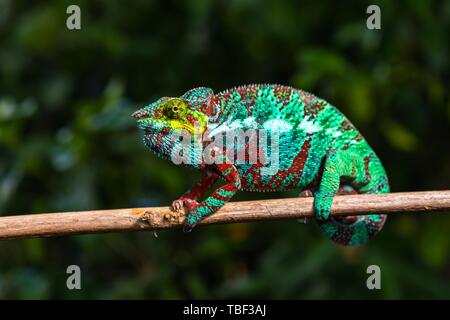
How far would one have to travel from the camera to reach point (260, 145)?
8.39 ft

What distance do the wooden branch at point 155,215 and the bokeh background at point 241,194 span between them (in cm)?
187

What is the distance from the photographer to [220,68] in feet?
17.3

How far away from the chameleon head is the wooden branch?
226mm

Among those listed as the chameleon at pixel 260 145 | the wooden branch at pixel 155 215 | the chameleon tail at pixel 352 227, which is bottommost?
the chameleon tail at pixel 352 227

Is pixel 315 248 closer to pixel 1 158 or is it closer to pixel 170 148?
pixel 1 158

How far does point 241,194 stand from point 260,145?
2163 mm

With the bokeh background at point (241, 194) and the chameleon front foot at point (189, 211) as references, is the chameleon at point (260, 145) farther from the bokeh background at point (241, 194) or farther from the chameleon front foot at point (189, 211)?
the bokeh background at point (241, 194)

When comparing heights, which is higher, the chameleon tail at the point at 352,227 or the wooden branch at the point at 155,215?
the wooden branch at the point at 155,215

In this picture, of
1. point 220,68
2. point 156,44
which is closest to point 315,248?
point 220,68

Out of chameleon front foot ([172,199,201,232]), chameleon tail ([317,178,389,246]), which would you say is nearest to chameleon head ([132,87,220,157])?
chameleon front foot ([172,199,201,232])

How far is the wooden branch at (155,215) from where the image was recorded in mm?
2283

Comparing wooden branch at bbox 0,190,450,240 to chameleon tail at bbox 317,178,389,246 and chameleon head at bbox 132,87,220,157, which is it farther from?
chameleon tail at bbox 317,178,389,246

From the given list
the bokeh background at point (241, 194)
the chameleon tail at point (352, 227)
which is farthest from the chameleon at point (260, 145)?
the bokeh background at point (241, 194)

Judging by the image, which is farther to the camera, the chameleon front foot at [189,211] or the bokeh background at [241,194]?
the bokeh background at [241,194]
